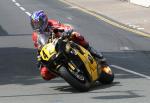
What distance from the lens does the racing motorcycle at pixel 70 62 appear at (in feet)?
36.9

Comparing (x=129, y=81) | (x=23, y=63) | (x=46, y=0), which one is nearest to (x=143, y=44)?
(x=23, y=63)

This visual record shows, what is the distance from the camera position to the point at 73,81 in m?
11.2

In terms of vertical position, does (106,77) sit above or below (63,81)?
above

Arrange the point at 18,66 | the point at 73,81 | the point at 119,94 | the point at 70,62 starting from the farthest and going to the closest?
the point at 18,66 < the point at 70,62 < the point at 73,81 < the point at 119,94

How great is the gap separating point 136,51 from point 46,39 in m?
6.62

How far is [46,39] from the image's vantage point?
11789mm

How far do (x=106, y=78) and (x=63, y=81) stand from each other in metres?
1.08

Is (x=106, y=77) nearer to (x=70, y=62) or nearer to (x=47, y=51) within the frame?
(x=70, y=62)

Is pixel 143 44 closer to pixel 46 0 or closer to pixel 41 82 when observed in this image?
pixel 41 82

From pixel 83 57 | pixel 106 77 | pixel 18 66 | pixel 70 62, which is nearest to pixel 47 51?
pixel 70 62

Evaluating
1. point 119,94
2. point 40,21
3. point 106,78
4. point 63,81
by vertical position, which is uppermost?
point 40,21

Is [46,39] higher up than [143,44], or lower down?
higher up

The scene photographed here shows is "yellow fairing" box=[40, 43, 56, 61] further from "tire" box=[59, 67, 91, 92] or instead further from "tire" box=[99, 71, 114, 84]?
"tire" box=[99, 71, 114, 84]

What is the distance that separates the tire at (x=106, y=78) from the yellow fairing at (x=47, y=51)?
121cm
